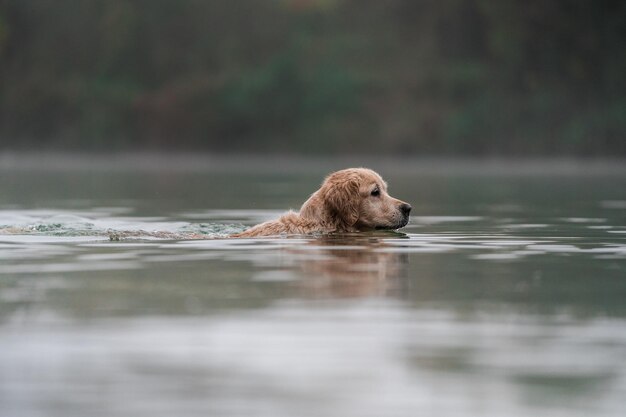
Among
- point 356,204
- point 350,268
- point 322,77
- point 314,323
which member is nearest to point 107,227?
point 356,204

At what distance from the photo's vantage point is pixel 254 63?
7094cm

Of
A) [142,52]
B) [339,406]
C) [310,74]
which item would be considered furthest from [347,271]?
[142,52]

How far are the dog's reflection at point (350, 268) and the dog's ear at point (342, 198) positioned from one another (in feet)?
1.28

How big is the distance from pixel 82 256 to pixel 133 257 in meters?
0.53

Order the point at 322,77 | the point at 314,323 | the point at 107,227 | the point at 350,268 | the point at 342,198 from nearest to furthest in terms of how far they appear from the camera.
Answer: the point at 314,323
the point at 350,268
the point at 342,198
the point at 107,227
the point at 322,77

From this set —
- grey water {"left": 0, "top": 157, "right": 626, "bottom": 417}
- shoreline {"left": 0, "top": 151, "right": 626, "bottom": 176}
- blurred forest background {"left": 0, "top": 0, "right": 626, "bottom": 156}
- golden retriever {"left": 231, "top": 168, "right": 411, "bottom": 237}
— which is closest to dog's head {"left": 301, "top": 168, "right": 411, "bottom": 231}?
golden retriever {"left": 231, "top": 168, "right": 411, "bottom": 237}

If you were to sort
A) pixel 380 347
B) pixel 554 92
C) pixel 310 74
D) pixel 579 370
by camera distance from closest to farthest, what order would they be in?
1. pixel 579 370
2. pixel 380 347
3. pixel 554 92
4. pixel 310 74

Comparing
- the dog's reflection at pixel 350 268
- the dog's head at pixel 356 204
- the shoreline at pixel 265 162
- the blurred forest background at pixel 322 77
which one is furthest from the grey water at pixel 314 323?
the blurred forest background at pixel 322 77

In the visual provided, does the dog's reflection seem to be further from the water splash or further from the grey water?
the water splash

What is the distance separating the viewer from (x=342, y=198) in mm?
13141

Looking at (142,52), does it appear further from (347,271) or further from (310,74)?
(347,271)

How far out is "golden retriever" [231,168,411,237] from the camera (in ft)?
43.1

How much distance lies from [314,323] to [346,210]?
6.10 metres

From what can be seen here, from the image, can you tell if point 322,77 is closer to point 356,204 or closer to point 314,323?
point 356,204
